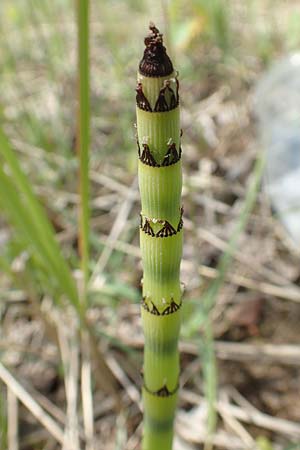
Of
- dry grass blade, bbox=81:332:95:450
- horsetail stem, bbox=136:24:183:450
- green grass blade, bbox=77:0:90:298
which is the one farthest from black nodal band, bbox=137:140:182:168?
dry grass blade, bbox=81:332:95:450

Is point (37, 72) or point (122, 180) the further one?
point (37, 72)

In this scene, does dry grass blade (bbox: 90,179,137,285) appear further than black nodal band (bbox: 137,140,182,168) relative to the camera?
Yes

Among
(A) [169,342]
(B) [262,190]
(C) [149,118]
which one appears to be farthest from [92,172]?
(C) [149,118]

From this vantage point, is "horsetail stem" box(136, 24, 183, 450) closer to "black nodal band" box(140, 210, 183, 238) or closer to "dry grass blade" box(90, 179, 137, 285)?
"black nodal band" box(140, 210, 183, 238)

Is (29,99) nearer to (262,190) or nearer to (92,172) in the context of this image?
(92,172)

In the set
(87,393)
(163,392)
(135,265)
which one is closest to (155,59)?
(163,392)

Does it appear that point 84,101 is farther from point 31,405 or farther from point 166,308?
point 31,405

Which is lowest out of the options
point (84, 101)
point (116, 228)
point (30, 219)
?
point (30, 219)
